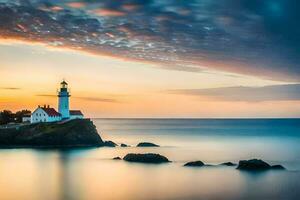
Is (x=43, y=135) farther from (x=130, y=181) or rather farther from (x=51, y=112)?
(x=130, y=181)


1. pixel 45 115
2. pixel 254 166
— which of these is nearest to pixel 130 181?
pixel 254 166

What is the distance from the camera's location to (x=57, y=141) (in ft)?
225

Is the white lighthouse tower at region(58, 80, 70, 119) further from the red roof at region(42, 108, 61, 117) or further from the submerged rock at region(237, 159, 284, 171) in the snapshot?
the submerged rock at region(237, 159, 284, 171)

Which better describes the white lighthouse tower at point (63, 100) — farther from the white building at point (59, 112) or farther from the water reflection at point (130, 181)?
the water reflection at point (130, 181)

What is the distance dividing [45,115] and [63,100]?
4128mm

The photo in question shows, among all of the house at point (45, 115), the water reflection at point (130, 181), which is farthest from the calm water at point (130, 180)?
the house at point (45, 115)

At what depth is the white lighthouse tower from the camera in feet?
243

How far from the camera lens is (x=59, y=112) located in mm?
74875


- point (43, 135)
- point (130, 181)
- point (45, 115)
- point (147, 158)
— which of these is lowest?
point (130, 181)

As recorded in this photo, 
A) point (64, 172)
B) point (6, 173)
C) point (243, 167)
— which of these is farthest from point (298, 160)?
point (6, 173)

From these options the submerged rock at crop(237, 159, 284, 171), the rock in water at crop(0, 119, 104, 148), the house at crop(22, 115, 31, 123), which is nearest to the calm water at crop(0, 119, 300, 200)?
the submerged rock at crop(237, 159, 284, 171)

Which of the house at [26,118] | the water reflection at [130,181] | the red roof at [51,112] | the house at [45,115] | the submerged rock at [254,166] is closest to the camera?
A: the water reflection at [130,181]

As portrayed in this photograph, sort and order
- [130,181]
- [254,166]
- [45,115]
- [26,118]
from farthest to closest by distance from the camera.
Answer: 1. [26,118]
2. [45,115]
3. [254,166]
4. [130,181]

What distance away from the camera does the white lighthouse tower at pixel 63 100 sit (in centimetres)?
7412
